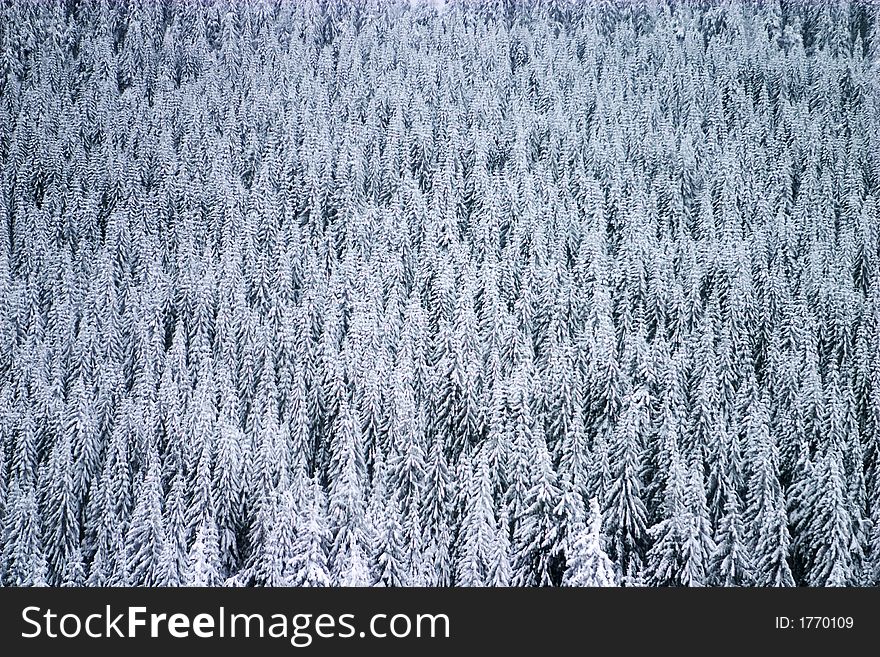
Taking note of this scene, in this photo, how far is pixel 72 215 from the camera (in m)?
2.46

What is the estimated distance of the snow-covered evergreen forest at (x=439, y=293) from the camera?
6.74ft

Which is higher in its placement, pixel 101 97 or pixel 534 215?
pixel 101 97

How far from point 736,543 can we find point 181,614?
5.71 ft

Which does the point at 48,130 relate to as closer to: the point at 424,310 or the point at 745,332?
the point at 424,310

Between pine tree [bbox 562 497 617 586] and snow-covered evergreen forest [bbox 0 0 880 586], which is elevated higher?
snow-covered evergreen forest [bbox 0 0 880 586]

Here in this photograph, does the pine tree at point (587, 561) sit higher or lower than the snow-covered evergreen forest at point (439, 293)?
lower

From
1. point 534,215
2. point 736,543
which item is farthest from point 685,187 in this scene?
point 736,543

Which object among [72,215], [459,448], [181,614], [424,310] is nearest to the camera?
[181,614]

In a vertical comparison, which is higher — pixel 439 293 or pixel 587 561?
pixel 439 293

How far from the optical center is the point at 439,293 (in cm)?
230

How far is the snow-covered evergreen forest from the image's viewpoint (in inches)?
80.9

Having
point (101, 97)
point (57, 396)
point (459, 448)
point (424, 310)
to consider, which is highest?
point (101, 97)

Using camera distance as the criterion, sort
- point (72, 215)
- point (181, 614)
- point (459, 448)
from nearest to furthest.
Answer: point (181, 614) → point (459, 448) → point (72, 215)

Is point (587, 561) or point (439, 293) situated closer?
point (587, 561)
